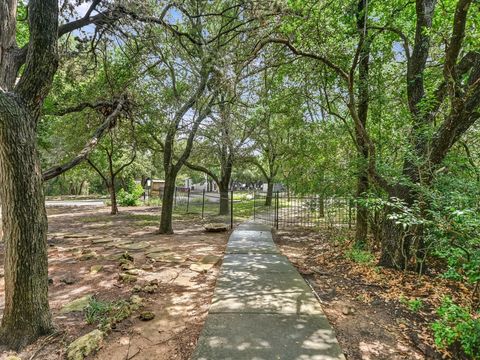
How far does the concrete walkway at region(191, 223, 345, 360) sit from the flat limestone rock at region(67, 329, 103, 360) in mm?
936

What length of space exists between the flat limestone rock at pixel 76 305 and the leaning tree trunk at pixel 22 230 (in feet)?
1.64

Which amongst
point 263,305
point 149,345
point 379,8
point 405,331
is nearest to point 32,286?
point 149,345

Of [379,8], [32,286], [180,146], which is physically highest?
[379,8]

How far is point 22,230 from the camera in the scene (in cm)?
245

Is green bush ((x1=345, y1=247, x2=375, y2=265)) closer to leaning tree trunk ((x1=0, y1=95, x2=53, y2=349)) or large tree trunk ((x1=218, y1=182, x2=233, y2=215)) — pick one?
leaning tree trunk ((x1=0, y1=95, x2=53, y2=349))

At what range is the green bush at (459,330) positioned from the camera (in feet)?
6.97

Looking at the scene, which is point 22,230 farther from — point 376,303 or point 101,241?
point 101,241

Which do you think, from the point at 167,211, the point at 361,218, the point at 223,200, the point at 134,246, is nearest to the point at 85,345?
the point at 134,246

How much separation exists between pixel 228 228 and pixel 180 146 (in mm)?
6753

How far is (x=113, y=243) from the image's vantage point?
648 cm

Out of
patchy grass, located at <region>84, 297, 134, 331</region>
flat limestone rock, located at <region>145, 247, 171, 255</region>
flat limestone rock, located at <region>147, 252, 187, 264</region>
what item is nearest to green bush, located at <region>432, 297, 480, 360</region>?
patchy grass, located at <region>84, 297, 134, 331</region>

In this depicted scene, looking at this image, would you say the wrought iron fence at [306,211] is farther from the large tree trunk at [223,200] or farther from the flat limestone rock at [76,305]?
the flat limestone rock at [76,305]

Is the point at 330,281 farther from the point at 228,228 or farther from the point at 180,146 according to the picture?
the point at 180,146

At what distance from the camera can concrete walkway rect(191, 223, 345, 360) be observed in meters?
2.27
